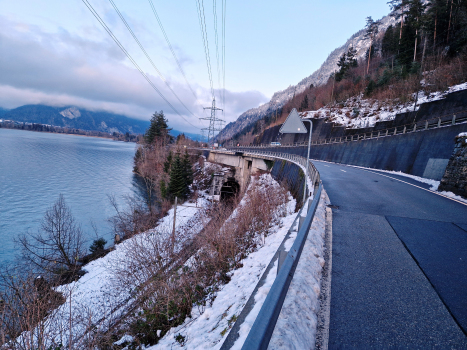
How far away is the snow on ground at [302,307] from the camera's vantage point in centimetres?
248

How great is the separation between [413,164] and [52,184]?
46435mm

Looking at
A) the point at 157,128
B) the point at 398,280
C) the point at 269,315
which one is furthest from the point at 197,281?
the point at 157,128

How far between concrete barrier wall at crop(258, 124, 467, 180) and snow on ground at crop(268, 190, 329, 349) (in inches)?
635

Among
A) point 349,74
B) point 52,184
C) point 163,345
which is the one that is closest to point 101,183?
point 52,184

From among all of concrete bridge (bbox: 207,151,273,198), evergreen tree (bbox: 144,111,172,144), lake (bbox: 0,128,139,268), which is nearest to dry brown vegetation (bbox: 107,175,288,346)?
lake (bbox: 0,128,139,268)

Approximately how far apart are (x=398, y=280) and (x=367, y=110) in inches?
1830

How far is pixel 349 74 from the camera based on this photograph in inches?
2677

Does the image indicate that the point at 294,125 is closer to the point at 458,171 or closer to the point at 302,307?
the point at 302,307

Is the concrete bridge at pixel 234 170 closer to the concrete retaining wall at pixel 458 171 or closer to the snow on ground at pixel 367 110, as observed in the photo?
the snow on ground at pixel 367 110

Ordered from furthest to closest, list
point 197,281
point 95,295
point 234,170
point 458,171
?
point 234,170, point 95,295, point 458,171, point 197,281

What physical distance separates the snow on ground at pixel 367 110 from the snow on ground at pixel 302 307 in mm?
35592

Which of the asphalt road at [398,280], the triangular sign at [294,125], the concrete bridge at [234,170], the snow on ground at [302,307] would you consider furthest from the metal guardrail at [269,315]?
the concrete bridge at [234,170]

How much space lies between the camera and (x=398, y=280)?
12.1ft

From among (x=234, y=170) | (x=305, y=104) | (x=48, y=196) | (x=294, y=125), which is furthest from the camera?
(x=305, y=104)
